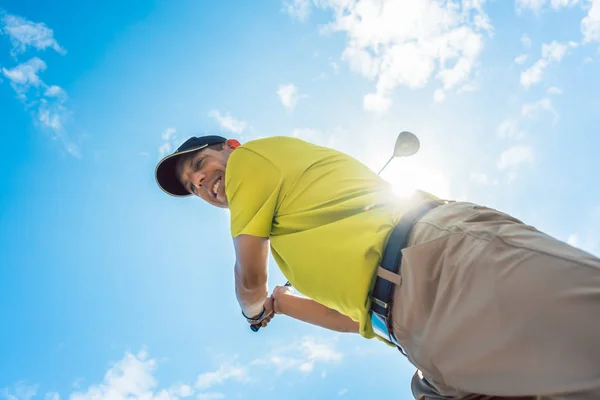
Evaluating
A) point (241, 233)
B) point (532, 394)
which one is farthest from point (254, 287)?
point (532, 394)

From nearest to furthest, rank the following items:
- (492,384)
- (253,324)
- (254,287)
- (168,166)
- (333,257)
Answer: (492,384) < (333,257) < (254,287) < (253,324) < (168,166)

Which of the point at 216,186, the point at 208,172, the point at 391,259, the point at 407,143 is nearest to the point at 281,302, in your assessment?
the point at 216,186

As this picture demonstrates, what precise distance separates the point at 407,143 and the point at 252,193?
9.55ft

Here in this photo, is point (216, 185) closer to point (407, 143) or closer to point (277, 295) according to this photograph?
point (277, 295)

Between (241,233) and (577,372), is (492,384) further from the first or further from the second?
(241,233)

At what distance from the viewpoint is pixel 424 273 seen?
194 cm

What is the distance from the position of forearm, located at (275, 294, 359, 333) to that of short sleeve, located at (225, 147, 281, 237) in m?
1.15

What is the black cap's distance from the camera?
3.77m

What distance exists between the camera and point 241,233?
8.84 ft

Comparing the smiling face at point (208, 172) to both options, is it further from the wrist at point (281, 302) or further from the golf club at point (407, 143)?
the golf club at point (407, 143)

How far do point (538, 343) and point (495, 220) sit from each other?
666mm

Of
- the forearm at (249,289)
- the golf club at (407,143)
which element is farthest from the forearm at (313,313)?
the golf club at (407,143)

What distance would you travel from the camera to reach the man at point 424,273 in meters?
1.48

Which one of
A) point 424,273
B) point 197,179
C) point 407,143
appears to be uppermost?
point 407,143
